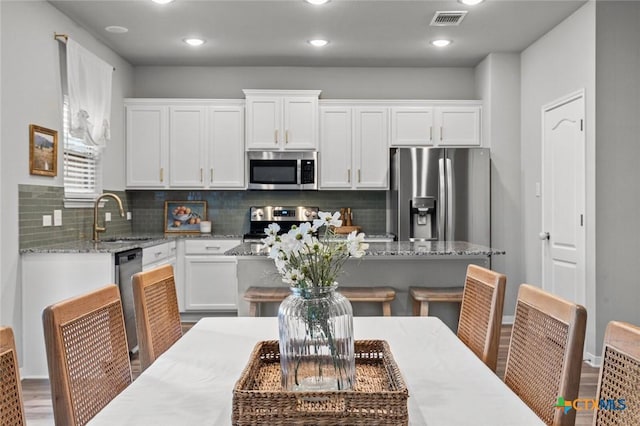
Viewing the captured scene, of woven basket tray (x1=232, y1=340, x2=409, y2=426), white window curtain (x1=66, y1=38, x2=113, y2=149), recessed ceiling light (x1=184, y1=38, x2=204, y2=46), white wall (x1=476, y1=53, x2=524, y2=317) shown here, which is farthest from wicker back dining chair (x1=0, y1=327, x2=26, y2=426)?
white wall (x1=476, y1=53, x2=524, y2=317)

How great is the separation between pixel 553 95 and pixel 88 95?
150 inches

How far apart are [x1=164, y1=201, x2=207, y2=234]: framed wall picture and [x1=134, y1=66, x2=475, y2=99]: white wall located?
115 cm

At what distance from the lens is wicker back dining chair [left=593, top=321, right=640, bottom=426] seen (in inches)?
40.3

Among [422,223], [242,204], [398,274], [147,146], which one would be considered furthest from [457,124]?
[147,146]

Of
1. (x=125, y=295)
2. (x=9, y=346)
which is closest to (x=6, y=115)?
(x=125, y=295)

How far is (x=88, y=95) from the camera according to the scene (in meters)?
4.15

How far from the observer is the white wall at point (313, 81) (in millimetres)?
5574

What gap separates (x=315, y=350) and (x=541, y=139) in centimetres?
405

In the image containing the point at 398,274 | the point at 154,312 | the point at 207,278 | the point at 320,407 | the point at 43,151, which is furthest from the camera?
the point at 207,278

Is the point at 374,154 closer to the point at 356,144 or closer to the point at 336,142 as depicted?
the point at 356,144

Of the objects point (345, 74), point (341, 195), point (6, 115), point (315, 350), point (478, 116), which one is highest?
point (345, 74)

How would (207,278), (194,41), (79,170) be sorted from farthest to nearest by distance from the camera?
(207,278)
(194,41)
(79,170)

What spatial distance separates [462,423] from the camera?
3.54 feet

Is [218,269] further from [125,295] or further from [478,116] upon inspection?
[478,116]
